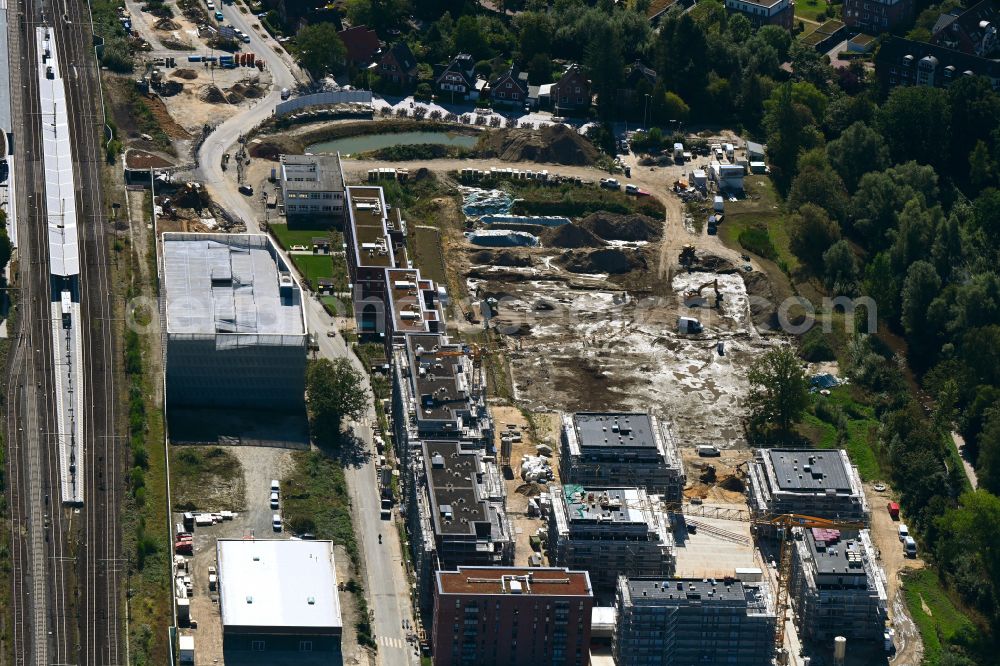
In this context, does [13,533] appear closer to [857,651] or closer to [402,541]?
[402,541]

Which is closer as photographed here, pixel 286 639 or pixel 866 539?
pixel 286 639

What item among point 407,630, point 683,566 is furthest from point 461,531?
point 683,566

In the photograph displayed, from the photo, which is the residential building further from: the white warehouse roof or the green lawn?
the green lawn

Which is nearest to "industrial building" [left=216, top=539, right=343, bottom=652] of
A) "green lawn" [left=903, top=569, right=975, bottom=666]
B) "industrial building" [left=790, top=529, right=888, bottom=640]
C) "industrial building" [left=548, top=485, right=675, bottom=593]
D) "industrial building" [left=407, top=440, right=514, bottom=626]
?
"industrial building" [left=407, top=440, right=514, bottom=626]

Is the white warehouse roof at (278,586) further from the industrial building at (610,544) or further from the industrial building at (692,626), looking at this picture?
the industrial building at (692,626)

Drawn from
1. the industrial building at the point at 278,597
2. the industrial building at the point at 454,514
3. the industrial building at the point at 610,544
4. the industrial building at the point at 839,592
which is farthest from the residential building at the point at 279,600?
the industrial building at the point at 839,592

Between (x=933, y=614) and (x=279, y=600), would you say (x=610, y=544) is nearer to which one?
(x=933, y=614)

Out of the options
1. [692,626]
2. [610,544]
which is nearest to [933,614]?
[692,626]
